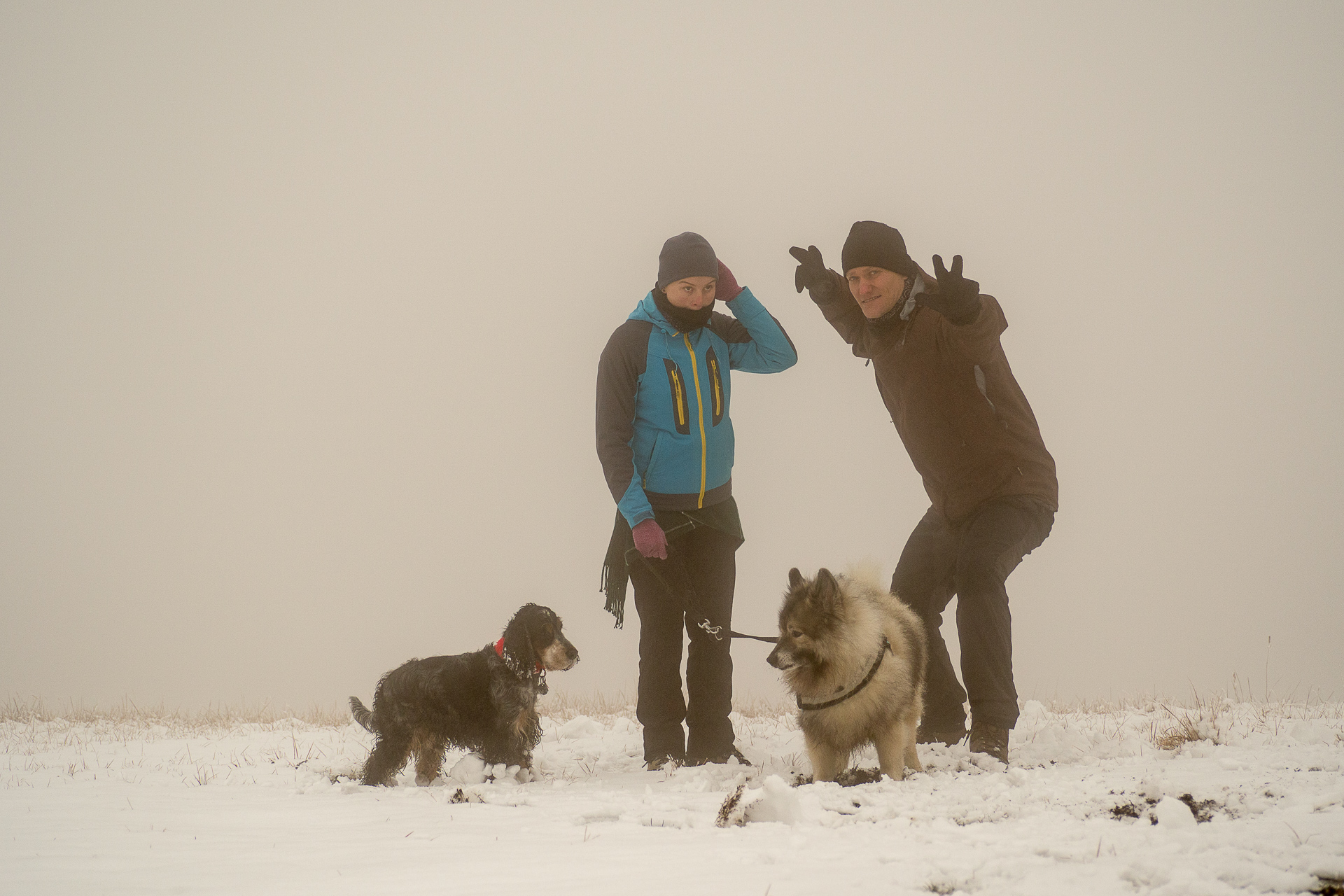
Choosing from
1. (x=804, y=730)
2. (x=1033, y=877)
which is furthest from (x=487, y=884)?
(x=804, y=730)

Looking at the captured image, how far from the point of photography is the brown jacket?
4.42 meters

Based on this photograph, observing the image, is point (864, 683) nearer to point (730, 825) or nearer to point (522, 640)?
point (730, 825)

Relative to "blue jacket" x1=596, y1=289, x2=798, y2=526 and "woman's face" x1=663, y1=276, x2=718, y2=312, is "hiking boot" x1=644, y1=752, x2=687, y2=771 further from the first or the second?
"woman's face" x1=663, y1=276, x2=718, y2=312

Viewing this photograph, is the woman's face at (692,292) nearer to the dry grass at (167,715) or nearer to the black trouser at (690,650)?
the black trouser at (690,650)

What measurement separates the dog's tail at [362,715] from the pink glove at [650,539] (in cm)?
181

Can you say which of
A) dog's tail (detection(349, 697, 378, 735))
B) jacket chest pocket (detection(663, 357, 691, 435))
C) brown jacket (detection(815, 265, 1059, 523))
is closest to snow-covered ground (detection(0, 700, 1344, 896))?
dog's tail (detection(349, 697, 378, 735))

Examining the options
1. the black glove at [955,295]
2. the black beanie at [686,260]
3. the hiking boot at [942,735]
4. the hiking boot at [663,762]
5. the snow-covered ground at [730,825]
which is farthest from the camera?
the hiking boot at [942,735]

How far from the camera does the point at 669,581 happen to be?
186 inches

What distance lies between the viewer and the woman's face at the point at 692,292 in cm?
466

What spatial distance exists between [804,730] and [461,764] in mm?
1832

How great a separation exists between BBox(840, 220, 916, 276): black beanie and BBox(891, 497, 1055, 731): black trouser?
136cm

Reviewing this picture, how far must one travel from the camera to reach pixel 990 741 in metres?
4.20

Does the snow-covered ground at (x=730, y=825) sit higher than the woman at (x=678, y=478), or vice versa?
the woman at (x=678, y=478)

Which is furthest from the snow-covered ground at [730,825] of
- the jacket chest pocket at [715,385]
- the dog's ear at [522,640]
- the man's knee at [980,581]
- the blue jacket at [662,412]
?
the jacket chest pocket at [715,385]
